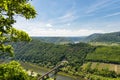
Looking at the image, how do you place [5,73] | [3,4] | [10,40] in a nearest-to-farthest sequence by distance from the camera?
1. [3,4]
2. [5,73]
3. [10,40]

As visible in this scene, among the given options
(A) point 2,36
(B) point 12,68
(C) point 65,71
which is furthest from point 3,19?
(C) point 65,71

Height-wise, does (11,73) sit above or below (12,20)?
below

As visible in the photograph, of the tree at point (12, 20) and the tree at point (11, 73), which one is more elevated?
the tree at point (12, 20)

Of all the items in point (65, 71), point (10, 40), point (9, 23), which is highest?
point (9, 23)

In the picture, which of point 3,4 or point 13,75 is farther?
point 13,75

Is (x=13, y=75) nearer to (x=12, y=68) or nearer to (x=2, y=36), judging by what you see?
(x=12, y=68)

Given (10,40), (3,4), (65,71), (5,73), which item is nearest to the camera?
(3,4)

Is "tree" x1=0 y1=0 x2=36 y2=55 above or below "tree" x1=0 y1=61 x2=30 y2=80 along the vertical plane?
above

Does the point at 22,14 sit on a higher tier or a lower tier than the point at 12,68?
higher
